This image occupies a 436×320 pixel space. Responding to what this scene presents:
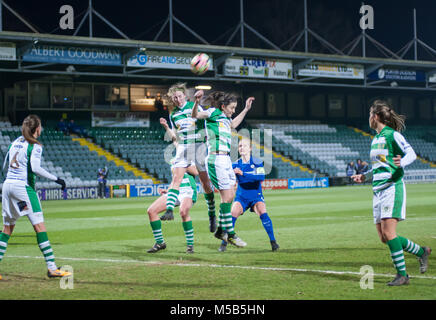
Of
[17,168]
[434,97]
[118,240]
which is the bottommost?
[118,240]

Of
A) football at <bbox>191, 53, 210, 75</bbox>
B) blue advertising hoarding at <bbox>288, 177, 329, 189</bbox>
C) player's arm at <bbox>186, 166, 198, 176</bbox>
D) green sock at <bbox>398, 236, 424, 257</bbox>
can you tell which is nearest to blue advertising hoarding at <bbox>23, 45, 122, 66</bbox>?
blue advertising hoarding at <bbox>288, 177, 329, 189</bbox>

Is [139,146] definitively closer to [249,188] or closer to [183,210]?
[249,188]

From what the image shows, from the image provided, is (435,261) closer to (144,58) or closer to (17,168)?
(17,168)

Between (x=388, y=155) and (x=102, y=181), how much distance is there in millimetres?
26371

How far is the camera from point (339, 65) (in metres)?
42.3

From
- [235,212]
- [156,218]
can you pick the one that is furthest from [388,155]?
[156,218]

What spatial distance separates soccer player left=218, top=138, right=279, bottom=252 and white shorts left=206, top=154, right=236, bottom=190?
491mm

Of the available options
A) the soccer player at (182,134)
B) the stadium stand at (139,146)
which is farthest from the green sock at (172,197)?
the stadium stand at (139,146)

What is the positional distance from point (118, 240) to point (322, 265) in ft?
17.9

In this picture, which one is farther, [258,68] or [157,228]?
[258,68]

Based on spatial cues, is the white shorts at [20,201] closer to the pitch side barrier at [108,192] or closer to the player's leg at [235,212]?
the player's leg at [235,212]

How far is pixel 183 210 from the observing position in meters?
10.7

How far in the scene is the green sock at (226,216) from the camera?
34.1 ft
